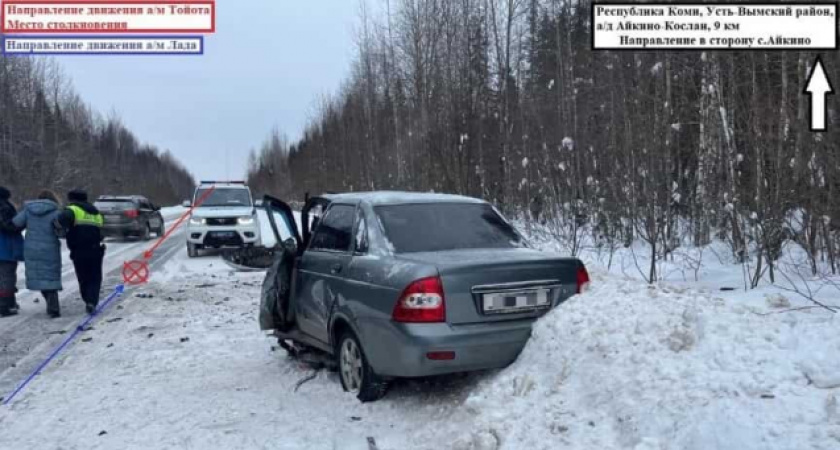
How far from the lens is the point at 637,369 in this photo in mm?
4051

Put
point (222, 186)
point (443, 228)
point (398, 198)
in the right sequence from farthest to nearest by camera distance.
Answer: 1. point (222, 186)
2. point (398, 198)
3. point (443, 228)

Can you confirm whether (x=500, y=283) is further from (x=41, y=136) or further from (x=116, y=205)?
(x=41, y=136)

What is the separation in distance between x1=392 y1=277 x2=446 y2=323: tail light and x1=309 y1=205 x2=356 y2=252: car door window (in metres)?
1.23

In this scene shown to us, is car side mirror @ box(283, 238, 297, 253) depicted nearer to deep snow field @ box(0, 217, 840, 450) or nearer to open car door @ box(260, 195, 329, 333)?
open car door @ box(260, 195, 329, 333)

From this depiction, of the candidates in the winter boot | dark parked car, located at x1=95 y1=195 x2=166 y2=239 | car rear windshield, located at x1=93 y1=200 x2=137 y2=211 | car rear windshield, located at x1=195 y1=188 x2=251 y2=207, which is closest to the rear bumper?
the winter boot

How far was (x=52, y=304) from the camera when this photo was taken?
31.5ft

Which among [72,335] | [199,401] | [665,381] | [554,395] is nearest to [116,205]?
[72,335]

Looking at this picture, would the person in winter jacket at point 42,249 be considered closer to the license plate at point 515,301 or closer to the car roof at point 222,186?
the license plate at point 515,301

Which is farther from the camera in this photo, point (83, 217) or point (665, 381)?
point (83, 217)

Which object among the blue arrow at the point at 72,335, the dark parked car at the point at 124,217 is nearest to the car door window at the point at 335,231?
the blue arrow at the point at 72,335

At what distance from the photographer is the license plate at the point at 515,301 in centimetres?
483

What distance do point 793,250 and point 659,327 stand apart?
5405 mm

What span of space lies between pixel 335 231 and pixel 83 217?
5.43m

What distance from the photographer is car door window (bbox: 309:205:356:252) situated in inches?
233
